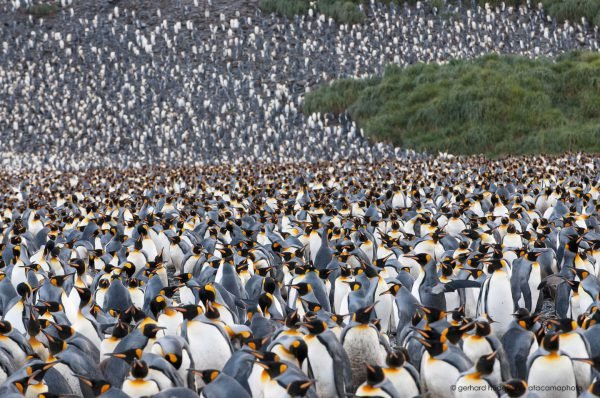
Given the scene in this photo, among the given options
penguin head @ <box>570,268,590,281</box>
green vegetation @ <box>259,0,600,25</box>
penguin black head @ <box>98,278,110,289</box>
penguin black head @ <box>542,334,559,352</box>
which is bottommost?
penguin black head @ <box>98,278,110,289</box>

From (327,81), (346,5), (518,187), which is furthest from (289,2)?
(518,187)

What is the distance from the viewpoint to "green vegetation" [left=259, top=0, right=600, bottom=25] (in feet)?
109

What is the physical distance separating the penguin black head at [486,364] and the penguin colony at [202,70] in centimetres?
2015

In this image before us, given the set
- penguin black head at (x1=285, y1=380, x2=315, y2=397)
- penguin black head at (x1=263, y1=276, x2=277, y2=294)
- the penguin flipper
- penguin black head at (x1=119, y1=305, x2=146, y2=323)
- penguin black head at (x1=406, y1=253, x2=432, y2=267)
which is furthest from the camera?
penguin black head at (x1=406, y1=253, x2=432, y2=267)

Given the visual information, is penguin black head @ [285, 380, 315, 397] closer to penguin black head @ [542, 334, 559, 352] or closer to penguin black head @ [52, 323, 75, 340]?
penguin black head @ [542, 334, 559, 352]

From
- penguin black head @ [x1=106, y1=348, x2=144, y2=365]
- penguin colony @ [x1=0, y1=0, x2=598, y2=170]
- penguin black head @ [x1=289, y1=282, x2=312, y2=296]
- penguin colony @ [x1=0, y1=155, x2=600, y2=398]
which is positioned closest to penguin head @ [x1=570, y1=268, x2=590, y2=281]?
penguin colony @ [x1=0, y1=155, x2=600, y2=398]

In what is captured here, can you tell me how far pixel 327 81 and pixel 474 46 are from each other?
651 centimetres

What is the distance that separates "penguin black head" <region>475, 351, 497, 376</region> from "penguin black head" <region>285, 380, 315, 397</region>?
2.91 ft

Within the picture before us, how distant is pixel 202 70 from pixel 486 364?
3053cm

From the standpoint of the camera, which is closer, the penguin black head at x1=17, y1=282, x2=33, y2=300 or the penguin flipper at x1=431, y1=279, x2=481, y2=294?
the penguin flipper at x1=431, y1=279, x2=481, y2=294

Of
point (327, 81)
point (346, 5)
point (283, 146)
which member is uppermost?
point (346, 5)

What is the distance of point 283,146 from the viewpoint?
25.4 metres

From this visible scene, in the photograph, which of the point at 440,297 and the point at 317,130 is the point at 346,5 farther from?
the point at 440,297

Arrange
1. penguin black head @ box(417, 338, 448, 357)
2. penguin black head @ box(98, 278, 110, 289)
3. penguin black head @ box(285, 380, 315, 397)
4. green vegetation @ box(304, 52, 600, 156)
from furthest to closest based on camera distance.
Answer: green vegetation @ box(304, 52, 600, 156), penguin black head @ box(98, 278, 110, 289), penguin black head @ box(417, 338, 448, 357), penguin black head @ box(285, 380, 315, 397)
